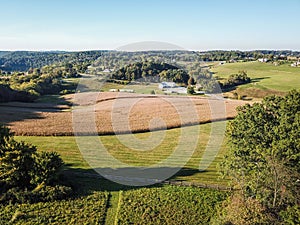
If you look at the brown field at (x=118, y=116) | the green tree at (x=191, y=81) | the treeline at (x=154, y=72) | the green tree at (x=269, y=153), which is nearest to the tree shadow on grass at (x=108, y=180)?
the green tree at (x=269, y=153)

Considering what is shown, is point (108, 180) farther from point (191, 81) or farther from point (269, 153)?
point (191, 81)

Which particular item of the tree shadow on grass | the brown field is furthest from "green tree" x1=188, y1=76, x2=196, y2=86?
the tree shadow on grass

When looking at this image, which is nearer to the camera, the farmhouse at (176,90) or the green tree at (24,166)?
the green tree at (24,166)

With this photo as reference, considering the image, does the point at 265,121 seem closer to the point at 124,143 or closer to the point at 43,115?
the point at 124,143

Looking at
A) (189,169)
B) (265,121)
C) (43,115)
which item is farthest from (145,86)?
(265,121)

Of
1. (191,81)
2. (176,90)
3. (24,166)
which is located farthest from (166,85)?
(24,166)

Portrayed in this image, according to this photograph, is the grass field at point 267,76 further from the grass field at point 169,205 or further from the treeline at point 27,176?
the treeline at point 27,176
